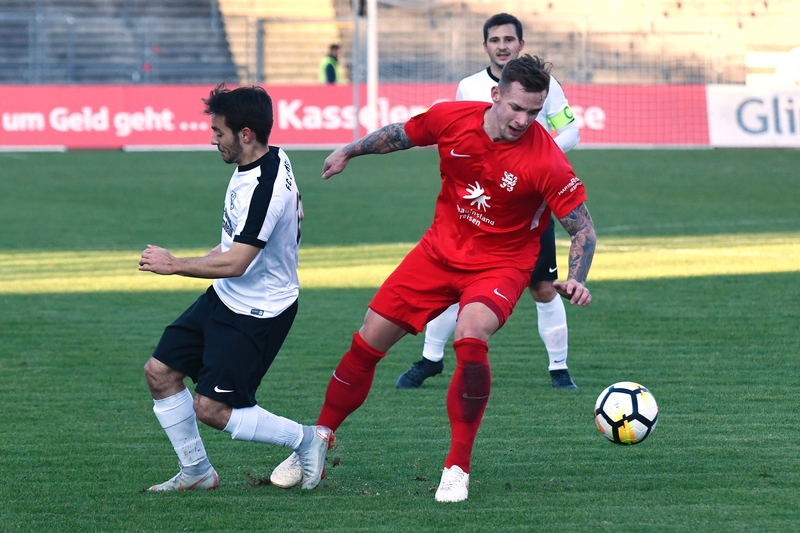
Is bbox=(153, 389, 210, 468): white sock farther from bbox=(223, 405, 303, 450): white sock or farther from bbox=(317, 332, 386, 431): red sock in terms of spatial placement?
bbox=(317, 332, 386, 431): red sock

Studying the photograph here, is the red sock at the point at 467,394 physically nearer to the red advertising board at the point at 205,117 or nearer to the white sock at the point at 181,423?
the white sock at the point at 181,423

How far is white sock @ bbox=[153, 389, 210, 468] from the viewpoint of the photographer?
461cm

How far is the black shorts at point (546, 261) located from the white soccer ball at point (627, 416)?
1.58m

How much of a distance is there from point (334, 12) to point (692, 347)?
89.2 feet

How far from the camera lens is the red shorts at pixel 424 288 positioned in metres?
4.75

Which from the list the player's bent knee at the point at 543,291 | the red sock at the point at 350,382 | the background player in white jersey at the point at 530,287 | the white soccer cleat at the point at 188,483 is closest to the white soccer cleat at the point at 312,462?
the red sock at the point at 350,382

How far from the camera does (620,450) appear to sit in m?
5.22

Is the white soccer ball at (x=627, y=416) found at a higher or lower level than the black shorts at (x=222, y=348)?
lower

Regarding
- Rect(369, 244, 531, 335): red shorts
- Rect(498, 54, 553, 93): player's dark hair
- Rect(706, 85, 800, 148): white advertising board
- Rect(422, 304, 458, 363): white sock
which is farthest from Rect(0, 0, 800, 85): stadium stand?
Rect(498, 54, 553, 93): player's dark hair

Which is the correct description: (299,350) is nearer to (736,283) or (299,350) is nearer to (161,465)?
(161,465)

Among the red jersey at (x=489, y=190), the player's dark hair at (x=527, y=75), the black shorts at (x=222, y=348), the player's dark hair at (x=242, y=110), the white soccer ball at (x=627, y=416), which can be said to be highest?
the player's dark hair at (x=527, y=75)

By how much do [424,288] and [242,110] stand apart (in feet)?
3.51

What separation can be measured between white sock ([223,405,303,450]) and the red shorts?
24.5 inches

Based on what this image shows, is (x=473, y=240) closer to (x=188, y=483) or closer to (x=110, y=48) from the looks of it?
(x=188, y=483)
